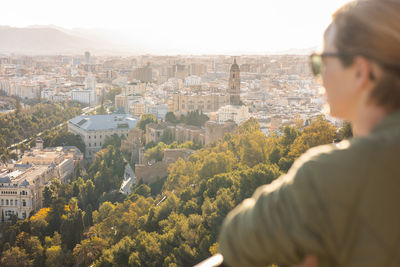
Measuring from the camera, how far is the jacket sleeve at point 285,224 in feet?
1.42

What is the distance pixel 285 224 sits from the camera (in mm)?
440

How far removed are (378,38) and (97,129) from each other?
15.8 metres

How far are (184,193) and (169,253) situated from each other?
1727 millimetres

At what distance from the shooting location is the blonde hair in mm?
455

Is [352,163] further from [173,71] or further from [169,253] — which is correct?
[173,71]

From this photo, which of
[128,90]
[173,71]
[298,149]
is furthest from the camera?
[173,71]

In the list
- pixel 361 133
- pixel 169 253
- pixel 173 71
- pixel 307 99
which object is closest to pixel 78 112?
pixel 307 99

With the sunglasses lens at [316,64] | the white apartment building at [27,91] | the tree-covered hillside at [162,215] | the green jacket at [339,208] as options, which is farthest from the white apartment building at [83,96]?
the green jacket at [339,208]

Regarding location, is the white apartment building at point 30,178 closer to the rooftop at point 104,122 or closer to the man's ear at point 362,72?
the rooftop at point 104,122

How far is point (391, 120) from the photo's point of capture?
45cm

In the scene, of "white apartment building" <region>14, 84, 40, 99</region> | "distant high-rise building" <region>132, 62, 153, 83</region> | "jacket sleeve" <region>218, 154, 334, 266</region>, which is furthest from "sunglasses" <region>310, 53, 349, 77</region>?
"distant high-rise building" <region>132, 62, 153, 83</region>

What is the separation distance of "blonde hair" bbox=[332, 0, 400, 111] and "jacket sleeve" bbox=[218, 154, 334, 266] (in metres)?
0.11

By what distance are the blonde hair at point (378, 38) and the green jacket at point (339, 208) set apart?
0.03 meters

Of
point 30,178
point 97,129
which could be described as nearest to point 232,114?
point 97,129
